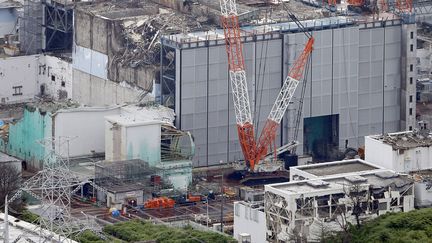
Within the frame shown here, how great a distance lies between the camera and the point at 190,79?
134500 millimetres

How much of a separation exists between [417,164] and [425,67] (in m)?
34.4

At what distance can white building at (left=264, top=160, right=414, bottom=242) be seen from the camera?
11381cm

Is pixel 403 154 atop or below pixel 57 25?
below

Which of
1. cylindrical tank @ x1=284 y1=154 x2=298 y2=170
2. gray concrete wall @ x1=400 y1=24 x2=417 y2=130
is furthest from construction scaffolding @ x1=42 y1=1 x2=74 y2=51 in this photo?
gray concrete wall @ x1=400 y1=24 x2=417 y2=130

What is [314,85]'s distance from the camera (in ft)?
454

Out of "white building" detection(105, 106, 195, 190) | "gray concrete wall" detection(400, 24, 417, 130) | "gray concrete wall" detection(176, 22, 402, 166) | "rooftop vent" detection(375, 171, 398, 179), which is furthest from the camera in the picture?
"gray concrete wall" detection(400, 24, 417, 130)

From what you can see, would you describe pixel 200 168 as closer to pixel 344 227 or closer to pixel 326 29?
pixel 326 29

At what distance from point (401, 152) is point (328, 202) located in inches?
319

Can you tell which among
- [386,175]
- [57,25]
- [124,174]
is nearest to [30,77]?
[57,25]

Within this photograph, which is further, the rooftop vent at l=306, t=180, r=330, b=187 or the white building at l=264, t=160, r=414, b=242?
the rooftop vent at l=306, t=180, r=330, b=187

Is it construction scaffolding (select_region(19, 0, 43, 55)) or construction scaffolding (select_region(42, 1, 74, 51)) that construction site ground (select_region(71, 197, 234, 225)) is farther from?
construction scaffolding (select_region(19, 0, 43, 55))

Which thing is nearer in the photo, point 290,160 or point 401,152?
point 401,152

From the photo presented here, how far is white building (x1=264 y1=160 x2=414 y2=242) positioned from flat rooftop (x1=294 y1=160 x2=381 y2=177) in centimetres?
207

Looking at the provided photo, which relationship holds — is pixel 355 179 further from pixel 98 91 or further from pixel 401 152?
pixel 98 91
